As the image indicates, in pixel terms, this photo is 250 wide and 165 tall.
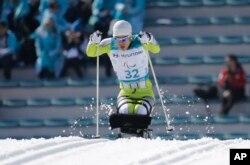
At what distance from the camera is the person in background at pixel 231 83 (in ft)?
52.2

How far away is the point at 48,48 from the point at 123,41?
476cm

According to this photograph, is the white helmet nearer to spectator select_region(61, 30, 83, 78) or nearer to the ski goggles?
the ski goggles

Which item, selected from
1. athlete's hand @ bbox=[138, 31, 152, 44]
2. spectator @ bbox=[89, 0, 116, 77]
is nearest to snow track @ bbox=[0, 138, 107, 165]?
athlete's hand @ bbox=[138, 31, 152, 44]

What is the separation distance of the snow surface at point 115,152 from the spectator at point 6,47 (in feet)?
20.6

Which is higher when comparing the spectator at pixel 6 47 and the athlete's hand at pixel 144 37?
the spectator at pixel 6 47

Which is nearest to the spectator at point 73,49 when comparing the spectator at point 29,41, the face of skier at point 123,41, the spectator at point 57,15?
the spectator at point 57,15

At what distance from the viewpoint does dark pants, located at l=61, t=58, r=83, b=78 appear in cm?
1731

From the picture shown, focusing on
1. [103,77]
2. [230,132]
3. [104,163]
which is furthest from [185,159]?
[103,77]

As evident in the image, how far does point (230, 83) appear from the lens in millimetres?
15938

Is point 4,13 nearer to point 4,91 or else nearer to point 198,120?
point 4,91

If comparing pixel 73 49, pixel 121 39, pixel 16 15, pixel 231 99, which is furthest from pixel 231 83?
pixel 16 15

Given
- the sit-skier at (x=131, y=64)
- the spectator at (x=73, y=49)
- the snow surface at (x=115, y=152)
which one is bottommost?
the snow surface at (x=115, y=152)

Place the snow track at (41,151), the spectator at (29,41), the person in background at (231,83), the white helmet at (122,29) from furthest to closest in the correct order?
the spectator at (29,41)
the person in background at (231,83)
the white helmet at (122,29)
the snow track at (41,151)

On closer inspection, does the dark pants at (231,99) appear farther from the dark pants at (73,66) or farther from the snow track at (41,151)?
the snow track at (41,151)
